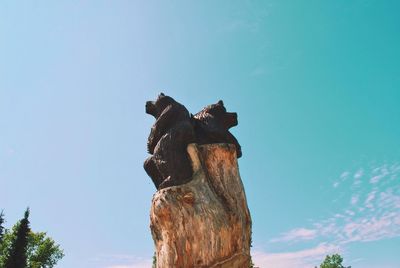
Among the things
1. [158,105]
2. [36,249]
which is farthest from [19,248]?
[158,105]

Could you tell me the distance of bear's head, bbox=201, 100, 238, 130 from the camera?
6.57 m

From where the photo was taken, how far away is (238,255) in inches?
195

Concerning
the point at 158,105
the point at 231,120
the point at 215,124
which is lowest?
the point at 215,124

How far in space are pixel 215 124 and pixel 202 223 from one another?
215 centimetres

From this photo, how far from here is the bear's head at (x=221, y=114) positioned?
21.5 ft

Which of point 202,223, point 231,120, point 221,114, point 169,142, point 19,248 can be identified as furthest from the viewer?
point 19,248

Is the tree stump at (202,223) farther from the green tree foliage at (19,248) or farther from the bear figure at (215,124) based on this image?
the green tree foliage at (19,248)

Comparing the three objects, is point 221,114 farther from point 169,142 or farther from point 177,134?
point 169,142

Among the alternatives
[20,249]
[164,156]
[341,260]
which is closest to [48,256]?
[20,249]


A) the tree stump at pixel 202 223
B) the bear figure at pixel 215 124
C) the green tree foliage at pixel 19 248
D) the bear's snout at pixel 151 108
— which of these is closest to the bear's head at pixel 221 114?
the bear figure at pixel 215 124

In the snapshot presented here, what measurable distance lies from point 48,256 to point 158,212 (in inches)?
1147

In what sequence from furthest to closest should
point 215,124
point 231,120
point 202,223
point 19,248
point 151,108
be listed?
1. point 19,248
2. point 231,120
3. point 151,108
4. point 215,124
5. point 202,223

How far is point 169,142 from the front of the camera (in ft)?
18.7

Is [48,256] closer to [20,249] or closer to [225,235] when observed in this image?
[20,249]
